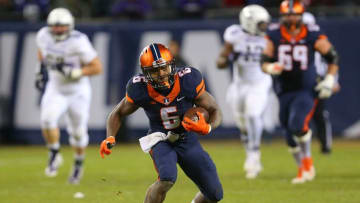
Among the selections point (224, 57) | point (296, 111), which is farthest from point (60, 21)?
point (296, 111)

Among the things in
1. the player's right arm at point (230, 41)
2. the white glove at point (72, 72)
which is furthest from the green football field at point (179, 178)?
the player's right arm at point (230, 41)

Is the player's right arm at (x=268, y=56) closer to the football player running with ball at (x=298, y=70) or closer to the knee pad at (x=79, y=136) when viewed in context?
the football player running with ball at (x=298, y=70)

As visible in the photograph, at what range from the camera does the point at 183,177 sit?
34.9 ft

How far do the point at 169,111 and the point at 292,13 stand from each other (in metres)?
3.31

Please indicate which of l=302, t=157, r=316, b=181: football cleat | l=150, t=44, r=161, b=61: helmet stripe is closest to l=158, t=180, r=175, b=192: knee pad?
l=150, t=44, r=161, b=61: helmet stripe

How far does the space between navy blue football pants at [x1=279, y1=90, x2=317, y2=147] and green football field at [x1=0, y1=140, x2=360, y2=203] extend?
60 centimetres

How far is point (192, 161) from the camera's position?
6.66 m

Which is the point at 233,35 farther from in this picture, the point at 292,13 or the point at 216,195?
the point at 216,195

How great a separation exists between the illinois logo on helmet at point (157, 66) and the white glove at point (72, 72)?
12.1 feet

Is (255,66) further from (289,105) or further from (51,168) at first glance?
(51,168)

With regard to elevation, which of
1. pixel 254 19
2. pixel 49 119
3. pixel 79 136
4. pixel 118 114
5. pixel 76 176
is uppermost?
pixel 118 114

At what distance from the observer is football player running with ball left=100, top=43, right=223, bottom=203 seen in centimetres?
655

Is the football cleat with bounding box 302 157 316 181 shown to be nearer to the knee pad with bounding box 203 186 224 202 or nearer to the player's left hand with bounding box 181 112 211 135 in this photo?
the knee pad with bounding box 203 186 224 202

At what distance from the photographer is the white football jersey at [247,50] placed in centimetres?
1076
